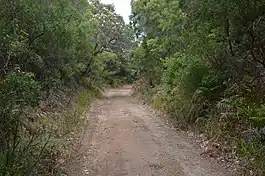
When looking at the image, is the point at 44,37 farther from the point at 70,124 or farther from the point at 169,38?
the point at 169,38

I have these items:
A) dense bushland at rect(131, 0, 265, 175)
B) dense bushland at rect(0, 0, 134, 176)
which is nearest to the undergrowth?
dense bushland at rect(0, 0, 134, 176)

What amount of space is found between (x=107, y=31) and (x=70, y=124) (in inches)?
949

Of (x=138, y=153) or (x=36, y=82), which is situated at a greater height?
(x=36, y=82)

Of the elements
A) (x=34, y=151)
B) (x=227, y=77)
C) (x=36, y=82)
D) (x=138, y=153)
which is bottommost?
(x=138, y=153)

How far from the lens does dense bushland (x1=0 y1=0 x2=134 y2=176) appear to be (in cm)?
814

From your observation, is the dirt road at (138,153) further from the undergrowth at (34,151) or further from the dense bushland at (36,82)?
the dense bushland at (36,82)

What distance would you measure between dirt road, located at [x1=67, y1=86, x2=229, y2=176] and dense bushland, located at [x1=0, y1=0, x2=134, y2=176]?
875mm

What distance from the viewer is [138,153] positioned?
1102cm

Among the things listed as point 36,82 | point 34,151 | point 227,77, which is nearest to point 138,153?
point 36,82

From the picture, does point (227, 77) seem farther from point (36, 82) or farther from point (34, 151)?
point (34, 151)

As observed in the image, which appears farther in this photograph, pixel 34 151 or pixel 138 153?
pixel 138 153

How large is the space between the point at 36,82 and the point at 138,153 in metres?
3.33

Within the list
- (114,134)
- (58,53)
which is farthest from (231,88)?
(58,53)

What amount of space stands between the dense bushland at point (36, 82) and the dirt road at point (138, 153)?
87 centimetres
